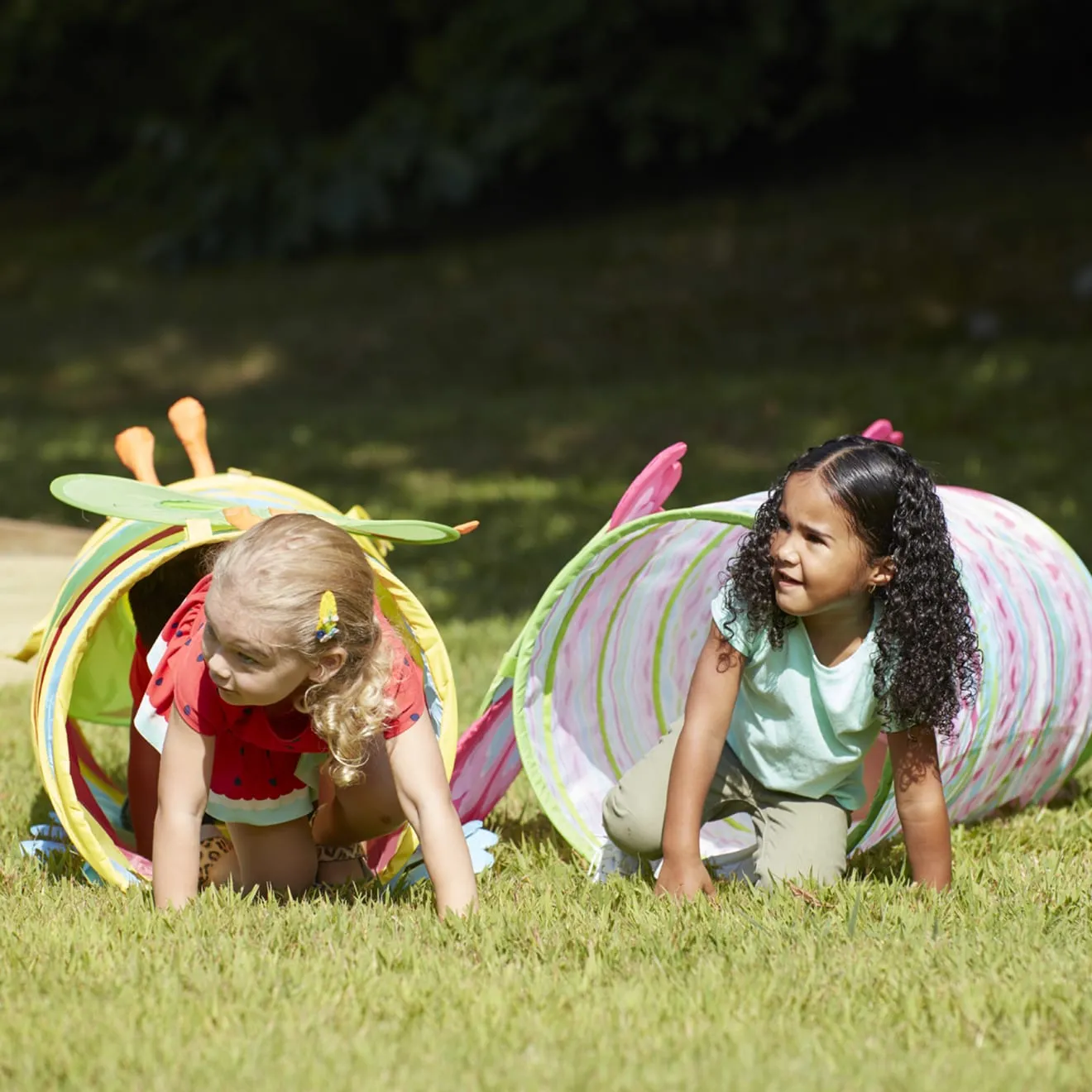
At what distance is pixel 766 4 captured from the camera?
50.9 feet

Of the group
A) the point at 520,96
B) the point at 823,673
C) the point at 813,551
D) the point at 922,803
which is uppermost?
the point at 520,96

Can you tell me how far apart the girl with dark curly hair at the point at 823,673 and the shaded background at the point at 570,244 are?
6494 mm

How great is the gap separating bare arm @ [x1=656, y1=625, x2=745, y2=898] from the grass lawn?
5.7 inches

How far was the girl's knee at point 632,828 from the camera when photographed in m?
3.79

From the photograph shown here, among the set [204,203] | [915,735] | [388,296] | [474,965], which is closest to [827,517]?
[915,735]

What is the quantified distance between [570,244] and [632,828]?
515 inches

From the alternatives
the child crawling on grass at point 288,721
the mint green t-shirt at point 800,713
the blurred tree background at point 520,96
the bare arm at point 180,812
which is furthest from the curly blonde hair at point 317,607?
the blurred tree background at point 520,96

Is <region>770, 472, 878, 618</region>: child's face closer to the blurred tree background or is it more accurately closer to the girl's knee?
the girl's knee

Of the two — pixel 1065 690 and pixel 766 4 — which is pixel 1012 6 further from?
pixel 1065 690

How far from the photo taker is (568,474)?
10.5m

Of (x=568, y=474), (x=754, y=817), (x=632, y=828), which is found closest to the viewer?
(x=632, y=828)

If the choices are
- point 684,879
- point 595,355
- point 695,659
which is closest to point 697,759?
point 684,879

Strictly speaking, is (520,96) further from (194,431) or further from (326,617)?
(326,617)

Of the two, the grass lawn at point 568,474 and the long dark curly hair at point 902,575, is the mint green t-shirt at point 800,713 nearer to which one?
the long dark curly hair at point 902,575
